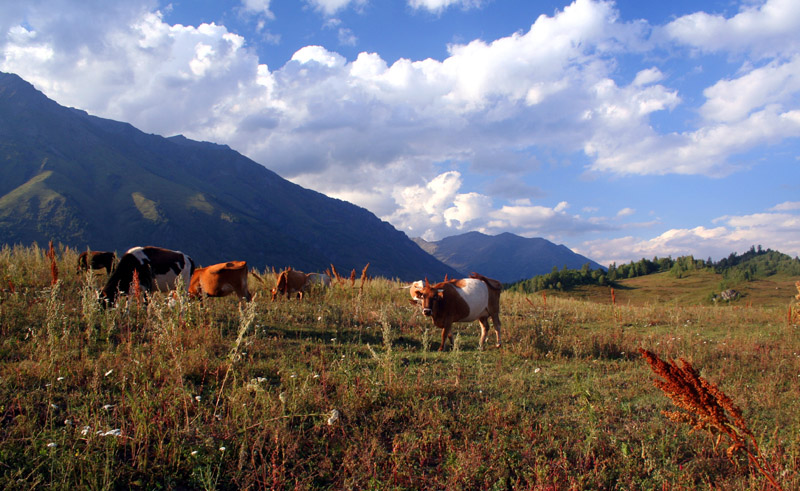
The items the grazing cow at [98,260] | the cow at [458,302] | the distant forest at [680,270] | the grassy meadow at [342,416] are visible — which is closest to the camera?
the grassy meadow at [342,416]

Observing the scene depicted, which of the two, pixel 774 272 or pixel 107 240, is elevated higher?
pixel 107 240

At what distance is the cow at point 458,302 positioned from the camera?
875 cm

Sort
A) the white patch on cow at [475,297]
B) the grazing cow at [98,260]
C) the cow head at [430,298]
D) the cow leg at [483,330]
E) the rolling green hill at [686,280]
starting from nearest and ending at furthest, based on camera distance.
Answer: the cow head at [430,298] < the cow leg at [483,330] < the white patch on cow at [475,297] < the grazing cow at [98,260] < the rolling green hill at [686,280]

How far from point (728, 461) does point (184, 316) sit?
8.21m

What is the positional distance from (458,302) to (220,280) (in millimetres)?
6031

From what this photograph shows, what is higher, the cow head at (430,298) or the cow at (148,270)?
the cow at (148,270)

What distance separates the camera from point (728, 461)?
14.5ft

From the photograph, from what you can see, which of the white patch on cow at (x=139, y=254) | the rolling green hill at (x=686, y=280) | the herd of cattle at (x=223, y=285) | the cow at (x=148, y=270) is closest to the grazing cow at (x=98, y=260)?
the herd of cattle at (x=223, y=285)

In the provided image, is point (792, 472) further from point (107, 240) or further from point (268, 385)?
point (107, 240)

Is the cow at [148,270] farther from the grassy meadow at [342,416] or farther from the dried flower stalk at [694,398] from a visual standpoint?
the dried flower stalk at [694,398]

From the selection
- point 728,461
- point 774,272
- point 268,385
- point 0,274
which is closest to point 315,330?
point 268,385

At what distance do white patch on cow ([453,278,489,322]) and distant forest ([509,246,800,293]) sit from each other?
265ft

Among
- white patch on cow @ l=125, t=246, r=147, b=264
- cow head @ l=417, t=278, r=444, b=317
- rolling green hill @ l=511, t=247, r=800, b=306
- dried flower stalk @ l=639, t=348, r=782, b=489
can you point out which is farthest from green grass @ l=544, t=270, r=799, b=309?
dried flower stalk @ l=639, t=348, r=782, b=489

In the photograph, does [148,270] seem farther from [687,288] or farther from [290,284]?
[687,288]
